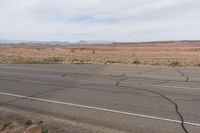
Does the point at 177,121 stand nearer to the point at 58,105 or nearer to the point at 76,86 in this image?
the point at 58,105

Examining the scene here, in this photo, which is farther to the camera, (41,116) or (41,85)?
(41,85)

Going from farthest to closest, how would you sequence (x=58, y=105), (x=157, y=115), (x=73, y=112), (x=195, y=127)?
(x=58, y=105)
(x=73, y=112)
(x=157, y=115)
(x=195, y=127)

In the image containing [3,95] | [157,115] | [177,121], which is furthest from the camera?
[3,95]

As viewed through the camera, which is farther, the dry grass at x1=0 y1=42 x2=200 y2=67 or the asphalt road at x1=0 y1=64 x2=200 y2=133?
the dry grass at x1=0 y1=42 x2=200 y2=67

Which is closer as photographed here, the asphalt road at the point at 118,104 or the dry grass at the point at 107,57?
the asphalt road at the point at 118,104

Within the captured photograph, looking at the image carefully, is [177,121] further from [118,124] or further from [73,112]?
[73,112]

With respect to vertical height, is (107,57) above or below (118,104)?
below

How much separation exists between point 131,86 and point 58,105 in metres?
4.40

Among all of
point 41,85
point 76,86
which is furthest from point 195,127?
point 41,85

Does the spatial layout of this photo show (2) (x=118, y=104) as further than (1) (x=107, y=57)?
No

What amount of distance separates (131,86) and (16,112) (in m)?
5.69

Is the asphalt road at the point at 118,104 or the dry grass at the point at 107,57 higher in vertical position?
the asphalt road at the point at 118,104

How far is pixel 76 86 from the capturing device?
43.5 feet

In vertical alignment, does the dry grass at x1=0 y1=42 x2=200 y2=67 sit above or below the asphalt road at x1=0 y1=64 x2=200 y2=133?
below
